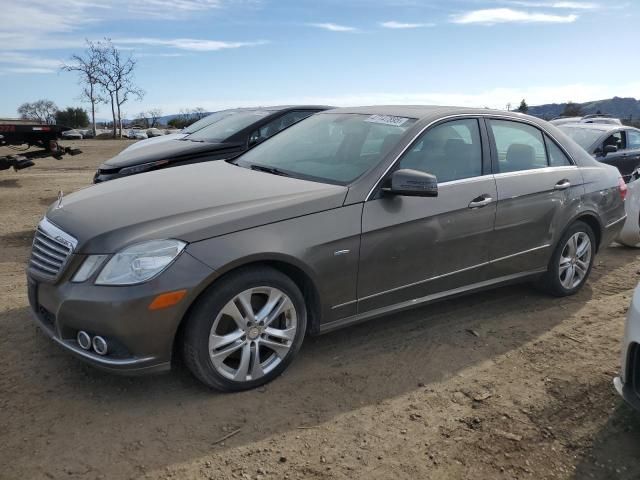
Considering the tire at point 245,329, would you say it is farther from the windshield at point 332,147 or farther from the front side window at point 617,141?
the front side window at point 617,141

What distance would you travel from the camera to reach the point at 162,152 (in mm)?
7277

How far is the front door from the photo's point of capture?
146 inches

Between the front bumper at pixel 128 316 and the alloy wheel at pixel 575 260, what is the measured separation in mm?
3325

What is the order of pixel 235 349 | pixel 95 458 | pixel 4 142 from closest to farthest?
pixel 95 458 → pixel 235 349 → pixel 4 142

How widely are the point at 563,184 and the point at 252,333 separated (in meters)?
2.99

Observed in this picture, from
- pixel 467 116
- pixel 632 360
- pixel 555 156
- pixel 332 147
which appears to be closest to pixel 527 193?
pixel 555 156

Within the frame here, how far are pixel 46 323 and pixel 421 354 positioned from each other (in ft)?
7.74

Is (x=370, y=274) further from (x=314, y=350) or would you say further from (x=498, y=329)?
(x=498, y=329)

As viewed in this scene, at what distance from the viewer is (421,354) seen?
12.9 ft

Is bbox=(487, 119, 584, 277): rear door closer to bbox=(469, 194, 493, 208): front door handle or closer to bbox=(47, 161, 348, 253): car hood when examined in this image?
bbox=(469, 194, 493, 208): front door handle

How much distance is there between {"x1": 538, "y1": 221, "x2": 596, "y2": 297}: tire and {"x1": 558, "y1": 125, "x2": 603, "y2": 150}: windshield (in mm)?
5250

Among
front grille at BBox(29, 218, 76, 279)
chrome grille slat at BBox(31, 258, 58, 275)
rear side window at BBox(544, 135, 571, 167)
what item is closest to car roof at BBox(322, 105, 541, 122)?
rear side window at BBox(544, 135, 571, 167)

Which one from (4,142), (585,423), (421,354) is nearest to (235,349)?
(421,354)

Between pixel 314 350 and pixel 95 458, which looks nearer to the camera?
pixel 95 458
